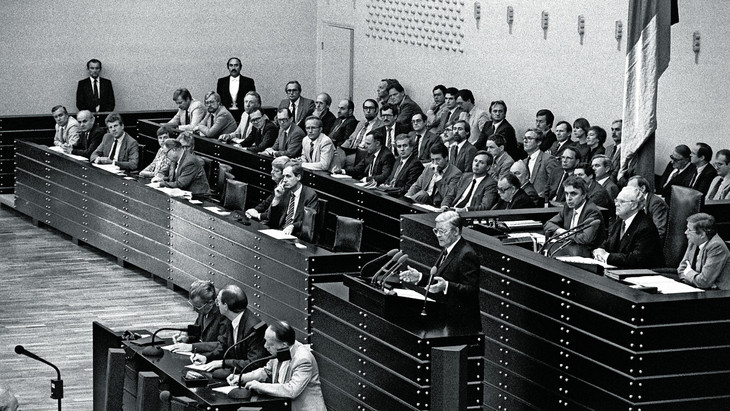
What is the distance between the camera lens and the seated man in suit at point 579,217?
1025cm

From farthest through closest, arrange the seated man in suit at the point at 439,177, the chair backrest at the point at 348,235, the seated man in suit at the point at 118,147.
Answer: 1. the seated man in suit at the point at 118,147
2. the seated man in suit at the point at 439,177
3. the chair backrest at the point at 348,235

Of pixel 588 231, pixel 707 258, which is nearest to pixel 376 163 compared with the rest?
pixel 588 231

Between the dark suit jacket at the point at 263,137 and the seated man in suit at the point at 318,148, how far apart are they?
1010 mm

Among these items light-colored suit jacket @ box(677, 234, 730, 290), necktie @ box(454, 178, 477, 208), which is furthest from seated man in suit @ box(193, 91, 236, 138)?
light-colored suit jacket @ box(677, 234, 730, 290)

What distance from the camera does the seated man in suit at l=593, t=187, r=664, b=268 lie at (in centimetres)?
964

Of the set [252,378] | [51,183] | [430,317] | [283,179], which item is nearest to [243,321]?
[252,378]

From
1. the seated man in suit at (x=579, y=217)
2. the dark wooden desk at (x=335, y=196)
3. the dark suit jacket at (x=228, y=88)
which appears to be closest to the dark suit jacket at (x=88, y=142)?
the dark wooden desk at (x=335, y=196)

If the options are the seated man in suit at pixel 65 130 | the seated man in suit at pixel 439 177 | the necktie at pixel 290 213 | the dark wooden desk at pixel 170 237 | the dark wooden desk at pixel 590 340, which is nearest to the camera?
the dark wooden desk at pixel 590 340

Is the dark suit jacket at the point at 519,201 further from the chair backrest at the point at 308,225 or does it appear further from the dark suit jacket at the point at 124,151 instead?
the dark suit jacket at the point at 124,151

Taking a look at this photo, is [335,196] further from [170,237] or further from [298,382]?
[298,382]

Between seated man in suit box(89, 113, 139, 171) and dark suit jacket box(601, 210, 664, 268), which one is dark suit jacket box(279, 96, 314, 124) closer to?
seated man in suit box(89, 113, 139, 171)

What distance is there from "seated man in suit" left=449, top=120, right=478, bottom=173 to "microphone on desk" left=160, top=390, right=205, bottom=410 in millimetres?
7237

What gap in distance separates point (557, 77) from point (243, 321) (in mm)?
7996

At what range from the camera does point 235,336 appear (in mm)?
9500
